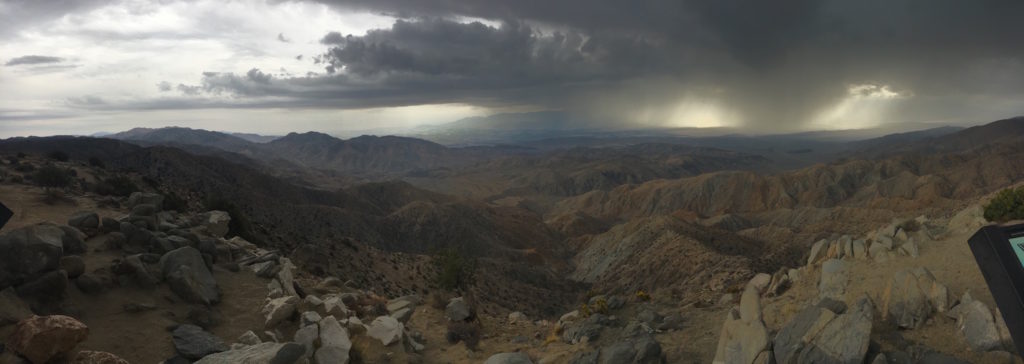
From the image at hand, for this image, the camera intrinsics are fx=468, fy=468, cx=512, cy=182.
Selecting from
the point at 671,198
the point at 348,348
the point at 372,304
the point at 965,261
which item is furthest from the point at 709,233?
the point at 671,198

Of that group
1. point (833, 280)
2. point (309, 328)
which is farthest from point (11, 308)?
point (833, 280)

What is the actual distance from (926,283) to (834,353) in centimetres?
503

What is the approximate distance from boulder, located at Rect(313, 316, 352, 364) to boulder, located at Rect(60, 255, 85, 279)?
6327 millimetres

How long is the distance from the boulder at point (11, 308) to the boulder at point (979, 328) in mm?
19150

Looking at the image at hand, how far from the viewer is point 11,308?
9.46 m

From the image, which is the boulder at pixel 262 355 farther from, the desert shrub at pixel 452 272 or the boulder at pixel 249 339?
the desert shrub at pixel 452 272

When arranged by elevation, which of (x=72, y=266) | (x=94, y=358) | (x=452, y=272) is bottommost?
(x=452, y=272)

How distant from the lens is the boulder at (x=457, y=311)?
18.7 meters

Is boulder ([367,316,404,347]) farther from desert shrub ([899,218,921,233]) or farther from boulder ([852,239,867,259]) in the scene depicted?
desert shrub ([899,218,921,233])

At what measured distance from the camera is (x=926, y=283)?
1130 cm

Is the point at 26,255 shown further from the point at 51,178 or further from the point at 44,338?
the point at 51,178

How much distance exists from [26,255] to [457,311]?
1262 cm

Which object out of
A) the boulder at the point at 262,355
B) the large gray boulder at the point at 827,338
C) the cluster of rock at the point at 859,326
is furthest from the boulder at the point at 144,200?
the large gray boulder at the point at 827,338

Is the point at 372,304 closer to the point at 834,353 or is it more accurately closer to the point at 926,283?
the point at 834,353
